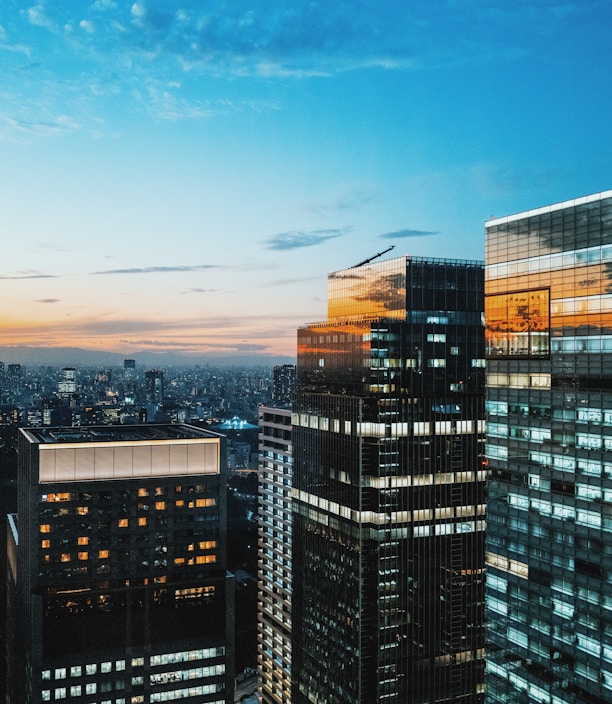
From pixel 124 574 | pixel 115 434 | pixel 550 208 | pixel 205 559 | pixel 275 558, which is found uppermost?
pixel 550 208

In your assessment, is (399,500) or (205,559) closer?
(399,500)

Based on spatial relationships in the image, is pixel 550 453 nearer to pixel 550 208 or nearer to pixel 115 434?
pixel 550 208

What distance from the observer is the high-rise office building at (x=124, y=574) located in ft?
332

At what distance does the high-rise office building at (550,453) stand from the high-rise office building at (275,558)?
71.9 m

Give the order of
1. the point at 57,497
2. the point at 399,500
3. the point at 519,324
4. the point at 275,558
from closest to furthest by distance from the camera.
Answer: the point at 519,324, the point at 399,500, the point at 57,497, the point at 275,558

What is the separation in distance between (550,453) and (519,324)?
10.5 meters

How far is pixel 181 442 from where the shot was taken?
112562mm

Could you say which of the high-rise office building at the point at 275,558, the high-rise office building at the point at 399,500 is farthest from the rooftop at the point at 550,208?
the high-rise office building at the point at 275,558

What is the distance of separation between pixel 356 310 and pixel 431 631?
134ft

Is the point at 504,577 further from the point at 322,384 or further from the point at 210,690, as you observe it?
the point at 210,690

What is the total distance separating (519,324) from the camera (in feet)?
196

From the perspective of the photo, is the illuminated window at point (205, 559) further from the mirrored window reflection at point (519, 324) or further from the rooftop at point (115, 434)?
the mirrored window reflection at point (519, 324)

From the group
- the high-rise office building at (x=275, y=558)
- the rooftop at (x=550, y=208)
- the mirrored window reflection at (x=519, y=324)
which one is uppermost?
the rooftop at (x=550, y=208)

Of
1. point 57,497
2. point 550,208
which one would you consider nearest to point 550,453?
point 550,208
